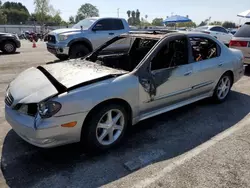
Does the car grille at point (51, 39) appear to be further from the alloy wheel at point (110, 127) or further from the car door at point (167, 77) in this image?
the alloy wheel at point (110, 127)

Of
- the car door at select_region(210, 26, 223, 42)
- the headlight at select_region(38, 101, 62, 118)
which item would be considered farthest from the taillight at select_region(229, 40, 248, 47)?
the car door at select_region(210, 26, 223, 42)

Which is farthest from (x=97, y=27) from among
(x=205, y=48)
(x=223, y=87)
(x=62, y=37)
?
(x=223, y=87)

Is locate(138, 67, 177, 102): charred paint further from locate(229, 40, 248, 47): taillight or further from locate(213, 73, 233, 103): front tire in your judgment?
locate(229, 40, 248, 47): taillight

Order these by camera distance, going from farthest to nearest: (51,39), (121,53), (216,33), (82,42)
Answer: (216,33) < (51,39) < (82,42) < (121,53)

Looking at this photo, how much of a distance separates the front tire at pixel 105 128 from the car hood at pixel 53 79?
438 mm

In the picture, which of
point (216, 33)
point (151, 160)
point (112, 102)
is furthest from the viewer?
point (216, 33)

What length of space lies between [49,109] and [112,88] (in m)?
0.83

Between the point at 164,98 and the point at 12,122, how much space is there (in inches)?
86.2

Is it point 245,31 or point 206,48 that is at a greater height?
point 245,31

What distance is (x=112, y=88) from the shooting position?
3.12 m

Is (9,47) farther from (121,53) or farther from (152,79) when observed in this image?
(152,79)

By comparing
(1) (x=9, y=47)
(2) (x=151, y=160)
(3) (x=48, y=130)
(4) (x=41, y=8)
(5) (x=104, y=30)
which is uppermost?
(4) (x=41, y=8)

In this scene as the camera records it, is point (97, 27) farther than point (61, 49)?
Yes

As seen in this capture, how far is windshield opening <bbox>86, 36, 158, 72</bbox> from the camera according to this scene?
4.48 metres
